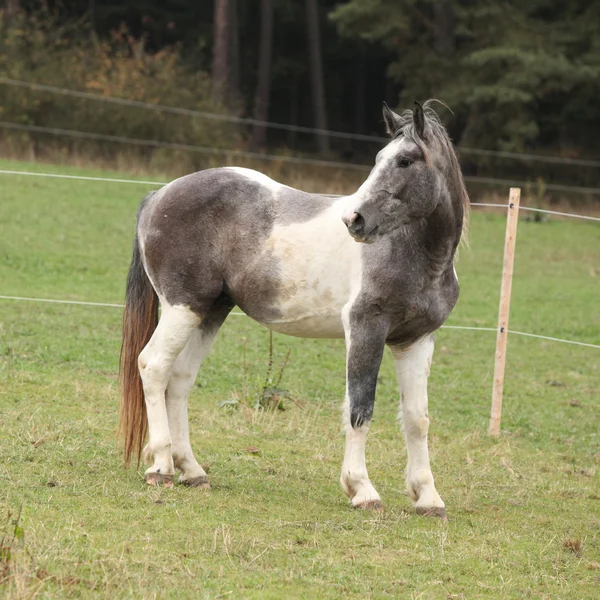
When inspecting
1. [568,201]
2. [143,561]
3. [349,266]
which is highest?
[349,266]

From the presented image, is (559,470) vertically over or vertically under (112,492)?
under

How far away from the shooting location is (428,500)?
5492 mm

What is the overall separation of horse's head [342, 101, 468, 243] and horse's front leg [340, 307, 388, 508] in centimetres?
51

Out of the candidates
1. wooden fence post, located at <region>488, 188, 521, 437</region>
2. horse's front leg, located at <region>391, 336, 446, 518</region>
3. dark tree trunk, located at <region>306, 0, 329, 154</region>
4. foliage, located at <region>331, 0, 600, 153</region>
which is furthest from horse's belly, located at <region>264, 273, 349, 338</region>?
dark tree trunk, located at <region>306, 0, 329, 154</region>

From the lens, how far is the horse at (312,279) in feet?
17.0

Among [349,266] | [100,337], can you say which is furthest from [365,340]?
[100,337]

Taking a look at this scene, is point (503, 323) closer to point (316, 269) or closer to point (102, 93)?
point (316, 269)

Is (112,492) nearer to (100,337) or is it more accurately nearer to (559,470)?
(559,470)

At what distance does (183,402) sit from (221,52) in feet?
74.2

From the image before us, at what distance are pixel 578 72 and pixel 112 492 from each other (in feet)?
74.2

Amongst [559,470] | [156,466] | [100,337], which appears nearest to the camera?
[156,466]

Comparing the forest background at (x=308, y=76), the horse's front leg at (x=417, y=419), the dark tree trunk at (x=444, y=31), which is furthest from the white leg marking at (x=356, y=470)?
the dark tree trunk at (x=444, y=31)

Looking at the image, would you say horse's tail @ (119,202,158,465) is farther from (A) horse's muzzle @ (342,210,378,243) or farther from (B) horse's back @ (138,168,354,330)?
(A) horse's muzzle @ (342,210,378,243)

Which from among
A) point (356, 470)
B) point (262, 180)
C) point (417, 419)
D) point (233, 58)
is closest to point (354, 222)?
point (262, 180)
